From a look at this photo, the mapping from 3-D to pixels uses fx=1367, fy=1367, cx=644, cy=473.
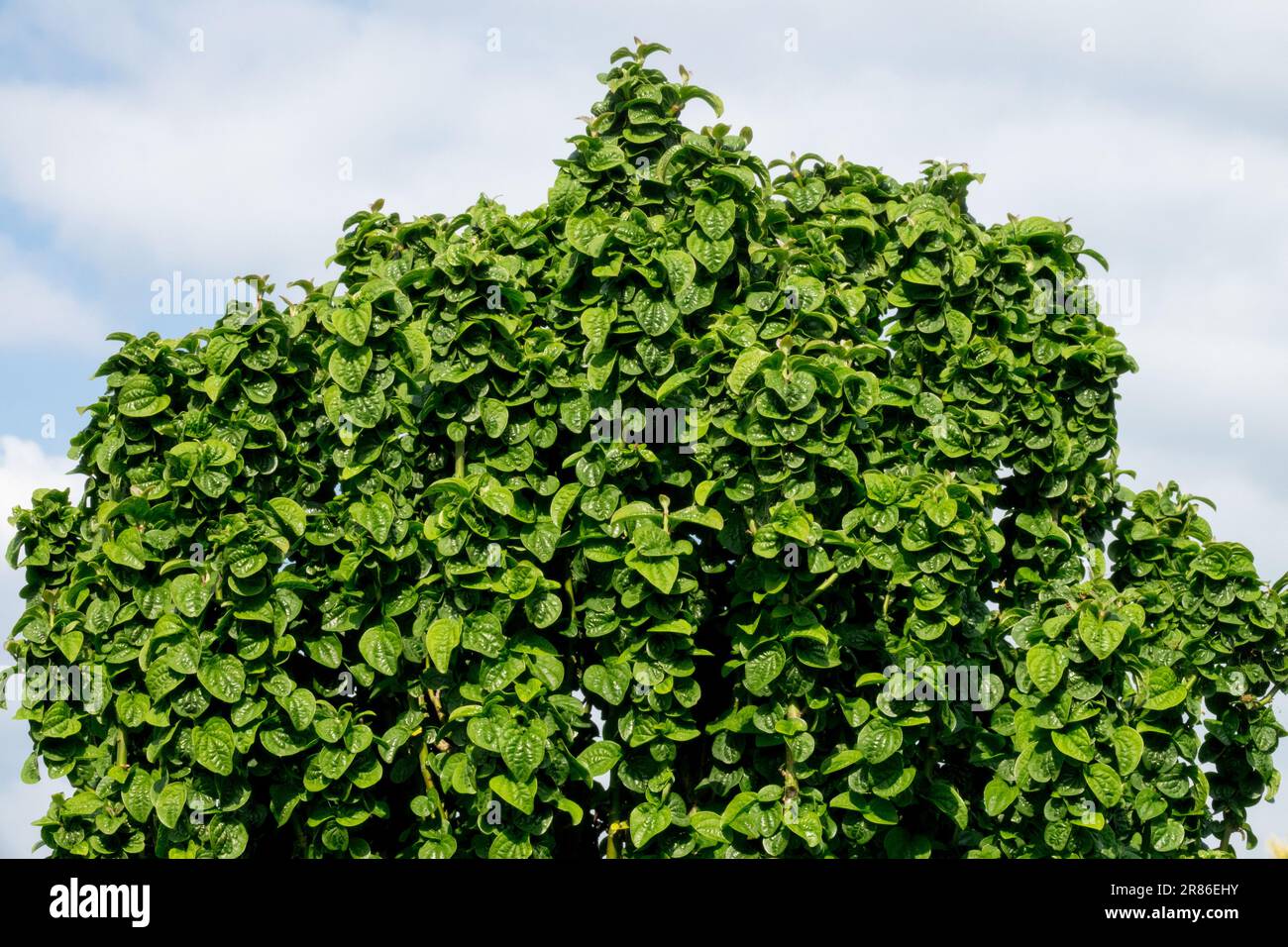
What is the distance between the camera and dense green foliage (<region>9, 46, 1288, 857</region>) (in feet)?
20.9

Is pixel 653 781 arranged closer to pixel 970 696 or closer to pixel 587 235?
pixel 970 696

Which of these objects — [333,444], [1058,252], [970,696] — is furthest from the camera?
[1058,252]

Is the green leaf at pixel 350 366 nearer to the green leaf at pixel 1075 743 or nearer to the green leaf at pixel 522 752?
the green leaf at pixel 522 752

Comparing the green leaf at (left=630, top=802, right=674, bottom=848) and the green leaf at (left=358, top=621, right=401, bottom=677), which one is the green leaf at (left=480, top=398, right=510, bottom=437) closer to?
the green leaf at (left=358, top=621, right=401, bottom=677)

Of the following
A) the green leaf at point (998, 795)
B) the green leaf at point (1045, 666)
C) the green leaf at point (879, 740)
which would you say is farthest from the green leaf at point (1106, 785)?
the green leaf at point (879, 740)

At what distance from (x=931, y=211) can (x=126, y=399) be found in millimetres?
4358

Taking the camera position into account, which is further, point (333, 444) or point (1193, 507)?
point (1193, 507)

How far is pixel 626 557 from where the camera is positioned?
20.6 ft

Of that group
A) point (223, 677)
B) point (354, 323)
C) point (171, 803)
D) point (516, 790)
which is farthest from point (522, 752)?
point (354, 323)

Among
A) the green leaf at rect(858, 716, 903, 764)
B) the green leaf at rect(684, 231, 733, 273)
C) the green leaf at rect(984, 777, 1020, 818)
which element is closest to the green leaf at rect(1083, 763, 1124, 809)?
the green leaf at rect(984, 777, 1020, 818)

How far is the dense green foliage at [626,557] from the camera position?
251 inches

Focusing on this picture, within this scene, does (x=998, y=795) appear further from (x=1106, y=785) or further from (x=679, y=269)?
(x=679, y=269)
